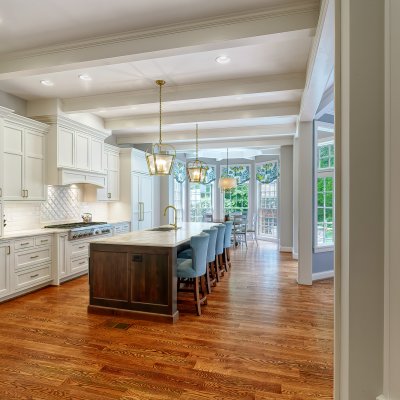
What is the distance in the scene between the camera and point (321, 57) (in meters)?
2.63

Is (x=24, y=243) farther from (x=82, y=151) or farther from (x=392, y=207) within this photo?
(x=392, y=207)

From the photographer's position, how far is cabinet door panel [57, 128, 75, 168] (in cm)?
495

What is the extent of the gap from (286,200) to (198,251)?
500 centimetres

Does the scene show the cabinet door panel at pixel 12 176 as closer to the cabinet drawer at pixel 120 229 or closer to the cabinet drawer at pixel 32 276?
the cabinet drawer at pixel 32 276

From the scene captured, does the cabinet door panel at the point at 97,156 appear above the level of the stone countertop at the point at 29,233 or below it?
above

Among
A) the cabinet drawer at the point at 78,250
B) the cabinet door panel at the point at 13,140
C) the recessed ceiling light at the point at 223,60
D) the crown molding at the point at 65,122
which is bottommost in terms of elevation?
the cabinet drawer at the point at 78,250

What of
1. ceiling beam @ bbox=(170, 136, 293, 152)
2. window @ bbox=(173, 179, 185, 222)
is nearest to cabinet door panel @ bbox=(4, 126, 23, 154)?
ceiling beam @ bbox=(170, 136, 293, 152)

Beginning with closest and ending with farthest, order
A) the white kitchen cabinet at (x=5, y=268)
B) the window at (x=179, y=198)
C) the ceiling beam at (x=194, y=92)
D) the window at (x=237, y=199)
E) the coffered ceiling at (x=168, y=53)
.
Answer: the coffered ceiling at (x=168, y=53) < the white kitchen cabinet at (x=5, y=268) < the ceiling beam at (x=194, y=92) < the window at (x=179, y=198) < the window at (x=237, y=199)

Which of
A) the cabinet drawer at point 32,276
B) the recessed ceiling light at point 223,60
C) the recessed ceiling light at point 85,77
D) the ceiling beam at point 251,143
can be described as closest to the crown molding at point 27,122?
the recessed ceiling light at point 85,77

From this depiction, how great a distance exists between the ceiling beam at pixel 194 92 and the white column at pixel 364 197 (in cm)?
293

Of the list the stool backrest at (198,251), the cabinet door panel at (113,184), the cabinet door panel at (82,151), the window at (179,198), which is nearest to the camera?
the stool backrest at (198,251)

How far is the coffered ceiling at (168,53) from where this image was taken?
2523mm

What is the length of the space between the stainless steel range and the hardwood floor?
1175 mm

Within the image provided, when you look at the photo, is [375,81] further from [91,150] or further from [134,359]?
[91,150]
